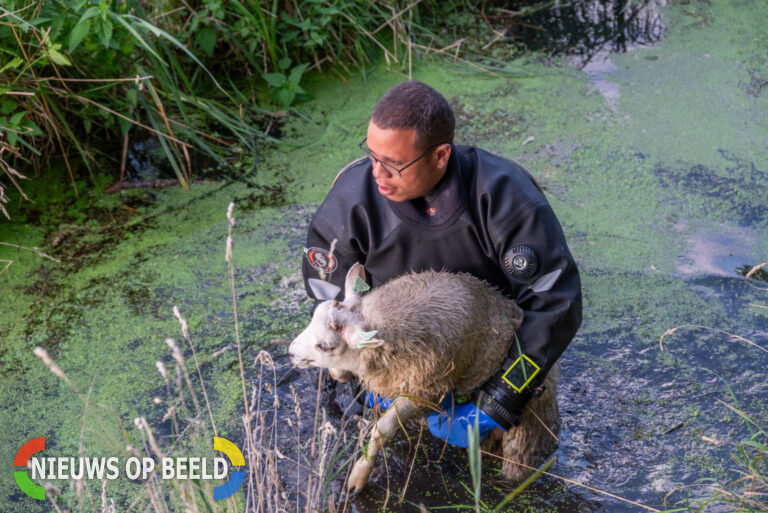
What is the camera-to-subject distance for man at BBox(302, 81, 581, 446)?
8.23ft

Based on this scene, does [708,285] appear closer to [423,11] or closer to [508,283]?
[508,283]

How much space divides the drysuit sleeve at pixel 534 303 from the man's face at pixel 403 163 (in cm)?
30

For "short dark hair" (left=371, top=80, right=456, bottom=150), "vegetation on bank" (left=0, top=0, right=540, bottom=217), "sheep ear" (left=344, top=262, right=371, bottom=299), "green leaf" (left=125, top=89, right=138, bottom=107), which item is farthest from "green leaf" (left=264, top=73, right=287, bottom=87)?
"sheep ear" (left=344, top=262, right=371, bottom=299)

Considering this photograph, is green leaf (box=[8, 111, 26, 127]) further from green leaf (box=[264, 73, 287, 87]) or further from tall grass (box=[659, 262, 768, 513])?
tall grass (box=[659, 262, 768, 513])

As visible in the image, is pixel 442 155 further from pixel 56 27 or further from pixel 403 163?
pixel 56 27

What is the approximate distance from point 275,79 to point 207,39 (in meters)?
0.44

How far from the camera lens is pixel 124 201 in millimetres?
4137

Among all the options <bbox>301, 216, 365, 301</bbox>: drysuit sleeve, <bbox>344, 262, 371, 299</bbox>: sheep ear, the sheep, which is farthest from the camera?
<bbox>301, 216, 365, 301</bbox>: drysuit sleeve

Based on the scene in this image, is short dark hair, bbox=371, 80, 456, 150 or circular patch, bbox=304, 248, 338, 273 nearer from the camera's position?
short dark hair, bbox=371, 80, 456, 150

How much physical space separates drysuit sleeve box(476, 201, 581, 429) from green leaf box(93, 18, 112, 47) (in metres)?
2.11

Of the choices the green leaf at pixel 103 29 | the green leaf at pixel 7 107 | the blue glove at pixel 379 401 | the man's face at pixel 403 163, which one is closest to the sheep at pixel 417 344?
the blue glove at pixel 379 401

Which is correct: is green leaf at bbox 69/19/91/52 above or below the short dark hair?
above

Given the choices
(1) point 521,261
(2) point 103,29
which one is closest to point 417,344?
(1) point 521,261

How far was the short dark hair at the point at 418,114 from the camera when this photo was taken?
2.46 m
